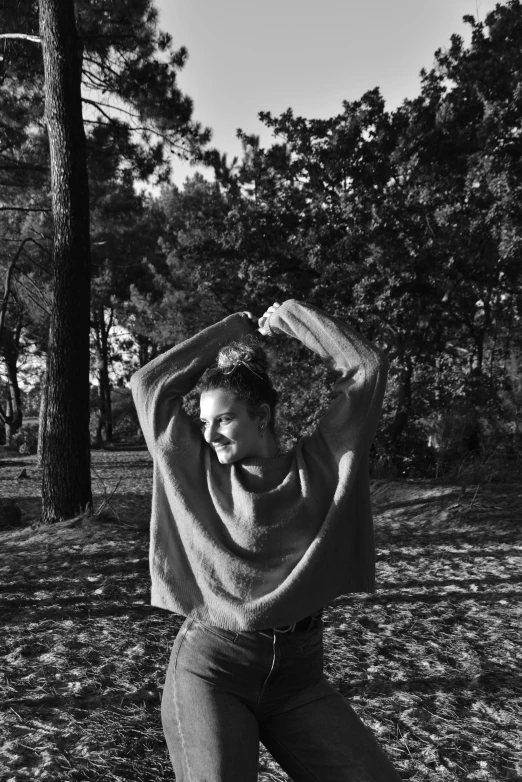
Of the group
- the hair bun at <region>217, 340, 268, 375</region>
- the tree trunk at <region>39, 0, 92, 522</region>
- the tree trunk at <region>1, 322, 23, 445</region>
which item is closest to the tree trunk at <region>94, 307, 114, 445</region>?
the tree trunk at <region>1, 322, 23, 445</region>

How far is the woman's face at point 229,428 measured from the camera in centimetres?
169

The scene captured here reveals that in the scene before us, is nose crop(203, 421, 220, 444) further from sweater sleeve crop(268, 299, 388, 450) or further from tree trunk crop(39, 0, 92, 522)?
tree trunk crop(39, 0, 92, 522)

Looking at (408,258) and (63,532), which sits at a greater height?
(408,258)

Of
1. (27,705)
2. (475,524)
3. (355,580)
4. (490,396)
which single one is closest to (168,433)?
(355,580)

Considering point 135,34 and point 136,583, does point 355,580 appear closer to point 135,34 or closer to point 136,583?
point 136,583

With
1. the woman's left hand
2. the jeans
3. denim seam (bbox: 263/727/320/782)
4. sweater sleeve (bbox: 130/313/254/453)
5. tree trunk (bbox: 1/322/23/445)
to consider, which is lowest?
denim seam (bbox: 263/727/320/782)

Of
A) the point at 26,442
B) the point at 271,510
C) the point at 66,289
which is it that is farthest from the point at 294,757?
the point at 26,442

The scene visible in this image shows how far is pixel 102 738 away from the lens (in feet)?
8.75

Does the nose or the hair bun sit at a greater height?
the hair bun

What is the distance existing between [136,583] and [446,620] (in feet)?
7.40

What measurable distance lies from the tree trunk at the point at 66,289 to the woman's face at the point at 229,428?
17.0 ft

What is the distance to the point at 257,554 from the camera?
1.59 meters

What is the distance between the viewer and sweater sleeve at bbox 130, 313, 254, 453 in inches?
72.2

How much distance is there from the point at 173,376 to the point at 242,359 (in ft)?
0.78
